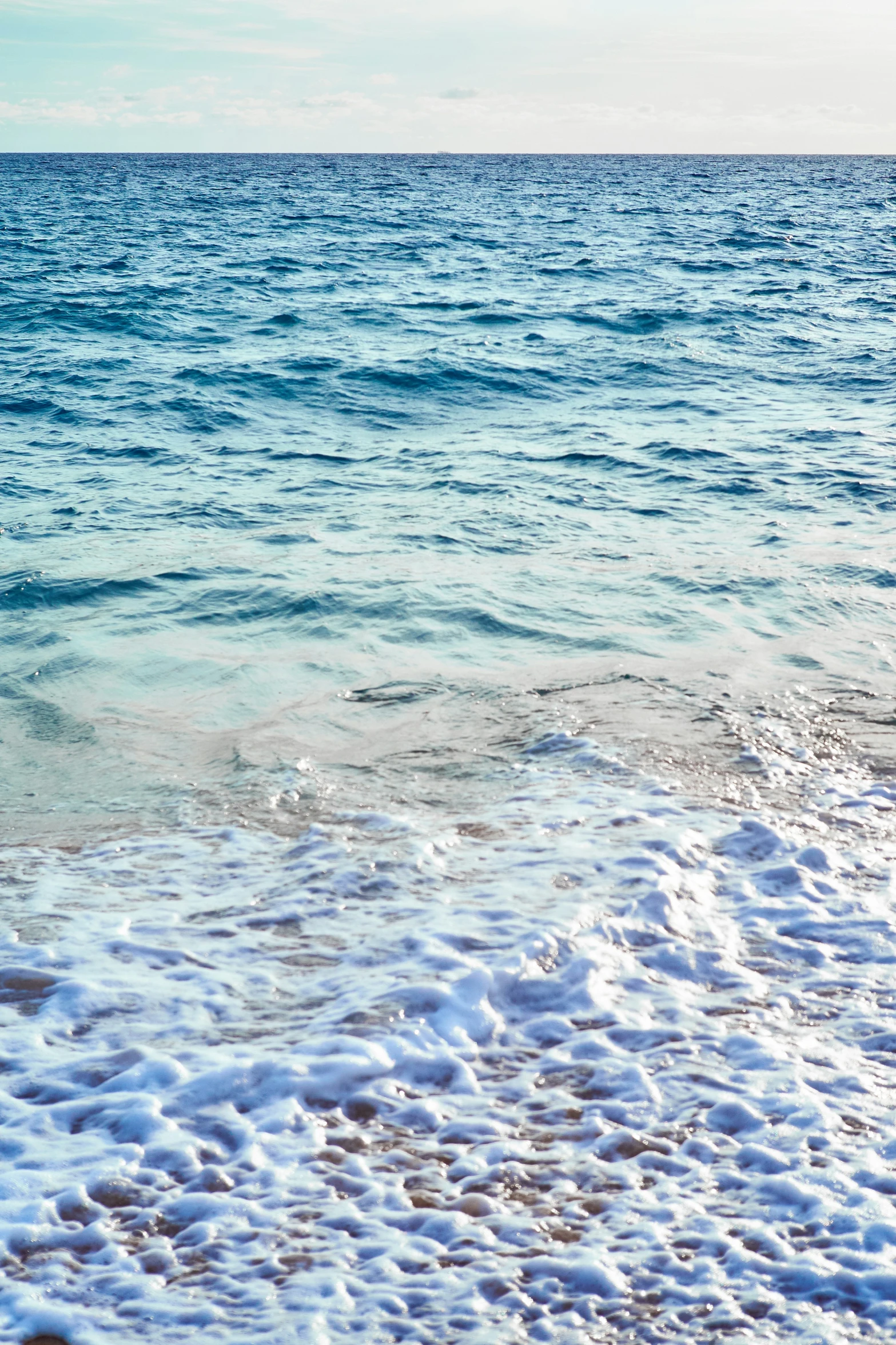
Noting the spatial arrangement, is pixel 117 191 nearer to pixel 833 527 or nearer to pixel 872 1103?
pixel 833 527

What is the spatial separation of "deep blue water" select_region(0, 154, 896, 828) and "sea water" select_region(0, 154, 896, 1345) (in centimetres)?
6

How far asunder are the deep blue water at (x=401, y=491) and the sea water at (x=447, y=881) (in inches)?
2.4

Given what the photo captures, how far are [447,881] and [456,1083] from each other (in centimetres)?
112

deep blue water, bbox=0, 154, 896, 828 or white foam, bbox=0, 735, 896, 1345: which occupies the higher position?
deep blue water, bbox=0, 154, 896, 828

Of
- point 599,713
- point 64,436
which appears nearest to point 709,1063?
point 599,713

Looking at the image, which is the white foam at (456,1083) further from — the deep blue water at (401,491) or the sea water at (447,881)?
the deep blue water at (401,491)

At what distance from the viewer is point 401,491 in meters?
10.1

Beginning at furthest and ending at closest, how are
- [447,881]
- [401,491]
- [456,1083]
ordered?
[401,491] → [447,881] → [456,1083]

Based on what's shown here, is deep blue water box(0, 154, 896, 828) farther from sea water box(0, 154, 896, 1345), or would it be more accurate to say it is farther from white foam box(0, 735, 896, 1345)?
white foam box(0, 735, 896, 1345)

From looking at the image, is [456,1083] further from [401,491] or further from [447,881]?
[401,491]

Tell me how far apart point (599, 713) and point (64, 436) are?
8476 millimetres

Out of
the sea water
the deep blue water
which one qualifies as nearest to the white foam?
the sea water

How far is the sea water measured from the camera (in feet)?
8.73

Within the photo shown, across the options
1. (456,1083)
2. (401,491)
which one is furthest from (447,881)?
(401,491)
